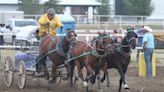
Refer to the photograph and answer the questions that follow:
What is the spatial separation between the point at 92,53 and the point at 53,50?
4.79 feet

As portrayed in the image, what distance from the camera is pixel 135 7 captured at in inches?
2238

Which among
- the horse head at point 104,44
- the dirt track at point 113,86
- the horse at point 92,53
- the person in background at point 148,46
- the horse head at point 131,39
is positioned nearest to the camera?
the horse head at point 104,44

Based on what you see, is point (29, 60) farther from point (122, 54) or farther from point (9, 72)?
point (122, 54)

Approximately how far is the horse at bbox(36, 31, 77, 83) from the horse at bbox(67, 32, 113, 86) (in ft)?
1.02

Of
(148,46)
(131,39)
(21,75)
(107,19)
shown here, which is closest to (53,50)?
(21,75)

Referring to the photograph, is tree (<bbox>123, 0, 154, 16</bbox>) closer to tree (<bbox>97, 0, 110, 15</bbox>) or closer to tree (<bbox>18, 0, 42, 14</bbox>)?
tree (<bbox>97, 0, 110, 15</bbox>)

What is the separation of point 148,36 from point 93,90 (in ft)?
14.2

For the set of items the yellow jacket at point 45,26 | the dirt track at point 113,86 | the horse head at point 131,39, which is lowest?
the dirt track at point 113,86

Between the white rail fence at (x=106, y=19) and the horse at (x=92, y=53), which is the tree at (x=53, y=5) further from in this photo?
the horse at (x=92, y=53)

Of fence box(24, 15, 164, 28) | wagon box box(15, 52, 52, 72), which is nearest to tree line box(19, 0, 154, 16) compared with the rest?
fence box(24, 15, 164, 28)

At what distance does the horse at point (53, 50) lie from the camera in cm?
1400

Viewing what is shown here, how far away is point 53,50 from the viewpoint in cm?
1459

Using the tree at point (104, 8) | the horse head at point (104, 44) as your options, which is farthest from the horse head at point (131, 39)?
the tree at point (104, 8)

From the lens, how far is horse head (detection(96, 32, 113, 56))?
13258mm
